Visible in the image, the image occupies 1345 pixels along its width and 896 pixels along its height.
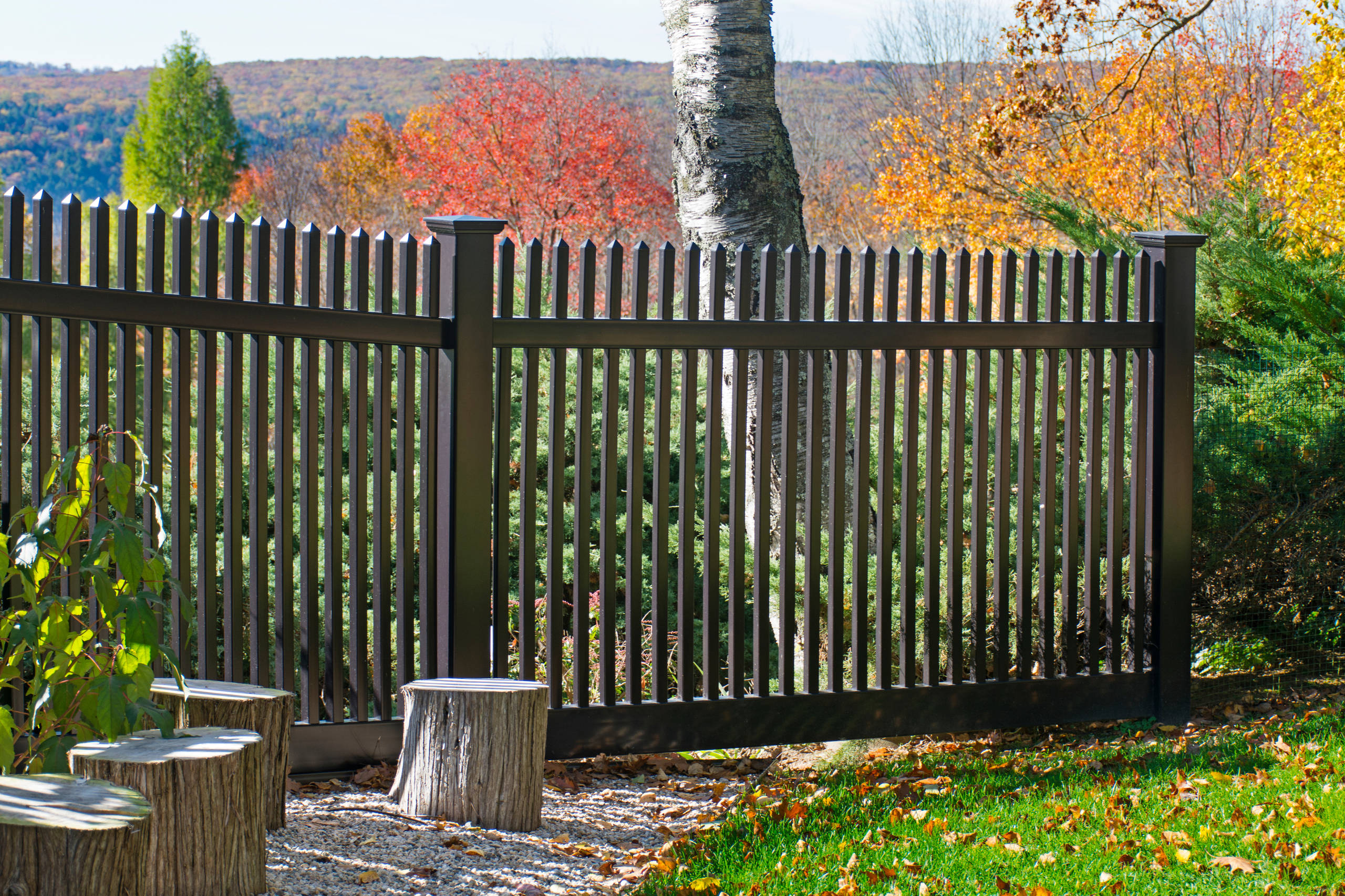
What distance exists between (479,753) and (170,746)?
0.94 meters

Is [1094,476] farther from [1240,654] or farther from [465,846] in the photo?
[465,846]

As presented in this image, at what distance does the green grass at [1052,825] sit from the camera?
2.90 m

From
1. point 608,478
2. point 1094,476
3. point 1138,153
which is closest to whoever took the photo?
point 608,478

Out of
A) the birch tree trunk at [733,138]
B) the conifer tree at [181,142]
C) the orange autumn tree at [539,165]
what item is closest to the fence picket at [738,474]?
the birch tree trunk at [733,138]

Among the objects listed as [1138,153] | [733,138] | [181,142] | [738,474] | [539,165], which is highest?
[181,142]

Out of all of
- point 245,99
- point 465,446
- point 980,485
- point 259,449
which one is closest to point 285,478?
point 259,449

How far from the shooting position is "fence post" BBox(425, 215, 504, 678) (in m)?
3.63

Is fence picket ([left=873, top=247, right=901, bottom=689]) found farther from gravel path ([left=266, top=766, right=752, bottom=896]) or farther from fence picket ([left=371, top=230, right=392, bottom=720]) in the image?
fence picket ([left=371, top=230, right=392, bottom=720])

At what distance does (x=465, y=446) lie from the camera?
12.0 feet

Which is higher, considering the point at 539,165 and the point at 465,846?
the point at 539,165

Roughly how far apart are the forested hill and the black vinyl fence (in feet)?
175

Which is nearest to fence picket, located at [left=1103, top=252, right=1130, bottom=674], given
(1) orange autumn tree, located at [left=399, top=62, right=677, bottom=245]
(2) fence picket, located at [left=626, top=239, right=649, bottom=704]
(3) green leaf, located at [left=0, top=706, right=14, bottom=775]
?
(2) fence picket, located at [left=626, top=239, right=649, bottom=704]

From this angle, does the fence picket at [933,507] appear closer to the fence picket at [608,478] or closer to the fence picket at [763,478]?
the fence picket at [763,478]

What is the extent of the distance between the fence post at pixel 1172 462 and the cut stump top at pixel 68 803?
12.2 ft
